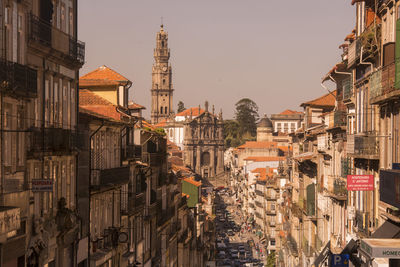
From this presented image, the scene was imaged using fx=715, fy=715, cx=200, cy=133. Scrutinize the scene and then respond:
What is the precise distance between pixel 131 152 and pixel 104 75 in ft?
11.7

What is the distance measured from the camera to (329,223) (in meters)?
39.3

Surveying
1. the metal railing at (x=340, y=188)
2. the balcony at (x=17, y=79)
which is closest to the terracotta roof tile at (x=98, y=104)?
the balcony at (x=17, y=79)

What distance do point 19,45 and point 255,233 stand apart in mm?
108944

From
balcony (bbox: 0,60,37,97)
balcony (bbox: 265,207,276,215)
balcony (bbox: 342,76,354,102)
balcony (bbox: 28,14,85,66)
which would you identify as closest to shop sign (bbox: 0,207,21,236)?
balcony (bbox: 0,60,37,97)

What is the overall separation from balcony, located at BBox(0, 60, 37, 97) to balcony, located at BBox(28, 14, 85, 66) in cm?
154

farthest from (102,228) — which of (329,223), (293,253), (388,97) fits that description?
(293,253)

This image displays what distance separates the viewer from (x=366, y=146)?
80.5 feet

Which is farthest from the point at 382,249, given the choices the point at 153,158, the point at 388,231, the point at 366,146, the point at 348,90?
the point at 153,158

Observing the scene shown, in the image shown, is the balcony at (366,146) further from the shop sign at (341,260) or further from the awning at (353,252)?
the shop sign at (341,260)

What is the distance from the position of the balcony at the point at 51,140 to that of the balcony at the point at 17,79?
1500 millimetres

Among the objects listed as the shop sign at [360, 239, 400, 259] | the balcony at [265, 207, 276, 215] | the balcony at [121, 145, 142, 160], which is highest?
the balcony at [121, 145, 142, 160]

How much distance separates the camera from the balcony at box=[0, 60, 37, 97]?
1521 centimetres

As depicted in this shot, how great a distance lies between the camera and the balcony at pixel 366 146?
23906mm

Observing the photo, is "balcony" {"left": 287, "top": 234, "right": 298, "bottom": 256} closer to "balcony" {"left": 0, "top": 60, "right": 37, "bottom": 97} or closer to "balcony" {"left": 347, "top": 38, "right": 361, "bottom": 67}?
"balcony" {"left": 347, "top": 38, "right": 361, "bottom": 67}
